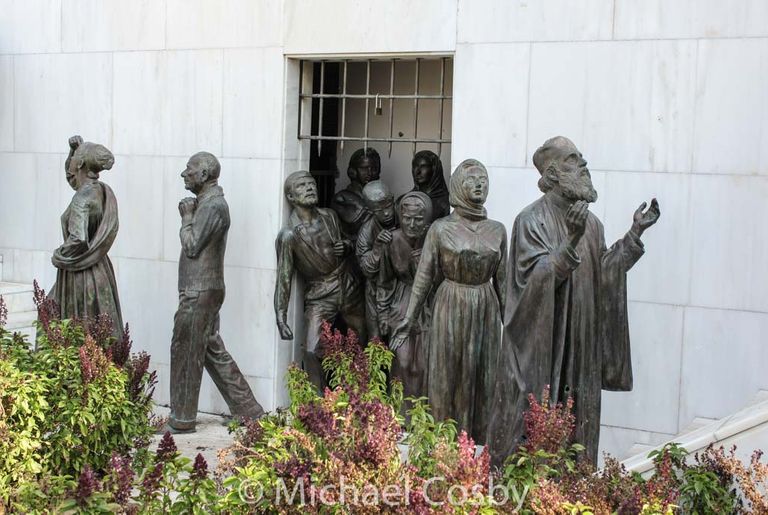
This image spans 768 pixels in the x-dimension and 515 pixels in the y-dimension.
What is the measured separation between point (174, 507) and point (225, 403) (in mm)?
5935

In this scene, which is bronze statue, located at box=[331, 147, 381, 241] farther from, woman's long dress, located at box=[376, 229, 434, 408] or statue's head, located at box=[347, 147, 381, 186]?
woman's long dress, located at box=[376, 229, 434, 408]

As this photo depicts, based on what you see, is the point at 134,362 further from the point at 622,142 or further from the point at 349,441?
the point at 622,142

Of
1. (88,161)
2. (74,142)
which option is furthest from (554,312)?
(74,142)

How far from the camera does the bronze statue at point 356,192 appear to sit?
1116 cm

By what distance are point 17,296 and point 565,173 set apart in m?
7.06

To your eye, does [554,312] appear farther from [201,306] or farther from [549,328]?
[201,306]

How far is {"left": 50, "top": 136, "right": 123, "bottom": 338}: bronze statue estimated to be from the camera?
31.9 ft

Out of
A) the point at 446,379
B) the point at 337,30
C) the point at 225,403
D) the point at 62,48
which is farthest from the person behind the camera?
the point at 62,48

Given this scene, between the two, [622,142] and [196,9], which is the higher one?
[196,9]

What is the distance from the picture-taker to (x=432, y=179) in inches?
429

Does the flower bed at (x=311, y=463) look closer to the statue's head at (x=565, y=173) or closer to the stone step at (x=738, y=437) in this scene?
the stone step at (x=738, y=437)

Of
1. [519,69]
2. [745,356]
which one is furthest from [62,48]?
[745,356]

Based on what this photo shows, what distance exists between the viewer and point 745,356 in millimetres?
8688

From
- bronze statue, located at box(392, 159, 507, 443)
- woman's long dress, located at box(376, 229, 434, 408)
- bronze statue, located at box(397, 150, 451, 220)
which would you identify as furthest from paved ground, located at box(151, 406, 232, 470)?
bronze statue, located at box(397, 150, 451, 220)
